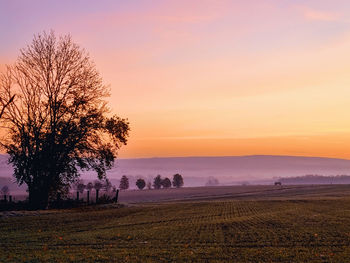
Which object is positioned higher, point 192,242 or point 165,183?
point 165,183

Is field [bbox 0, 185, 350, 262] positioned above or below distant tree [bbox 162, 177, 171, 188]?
below

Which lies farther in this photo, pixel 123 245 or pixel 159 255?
pixel 123 245

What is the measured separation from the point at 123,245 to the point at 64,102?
28792 millimetres

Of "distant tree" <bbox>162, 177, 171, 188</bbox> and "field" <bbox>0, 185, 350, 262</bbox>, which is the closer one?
"field" <bbox>0, 185, 350, 262</bbox>

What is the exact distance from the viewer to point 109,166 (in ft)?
148

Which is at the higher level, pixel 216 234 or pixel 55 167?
pixel 55 167

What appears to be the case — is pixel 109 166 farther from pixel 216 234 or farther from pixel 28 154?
pixel 216 234

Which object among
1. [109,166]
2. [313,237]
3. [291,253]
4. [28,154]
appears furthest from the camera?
[109,166]

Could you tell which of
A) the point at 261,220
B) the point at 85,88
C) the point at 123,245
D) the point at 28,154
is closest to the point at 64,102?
the point at 85,88

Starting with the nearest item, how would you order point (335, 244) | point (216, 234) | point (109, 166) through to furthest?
1. point (335, 244)
2. point (216, 234)
3. point (109, 166)

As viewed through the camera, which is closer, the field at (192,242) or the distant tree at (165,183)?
the field at (192,242)

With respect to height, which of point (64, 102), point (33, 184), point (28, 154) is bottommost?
point (33, 184)

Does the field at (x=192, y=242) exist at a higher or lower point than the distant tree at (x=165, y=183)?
lower

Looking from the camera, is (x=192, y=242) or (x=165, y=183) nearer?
(x=192, y=242)
